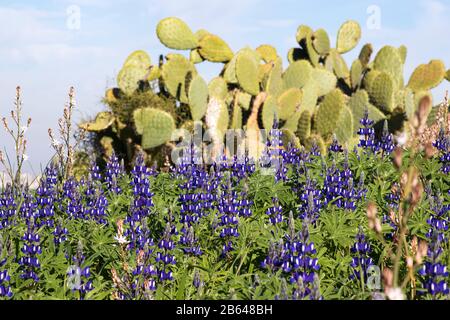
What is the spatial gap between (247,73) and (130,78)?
2.91 m

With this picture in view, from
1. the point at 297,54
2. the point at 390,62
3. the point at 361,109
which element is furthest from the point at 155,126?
the point at 390,62

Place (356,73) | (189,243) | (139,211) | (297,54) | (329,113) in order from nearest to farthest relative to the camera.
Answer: (189,243) → (139,211) → (329,113) → (356,73) → (297,54)

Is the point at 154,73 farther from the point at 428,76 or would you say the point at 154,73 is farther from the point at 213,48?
the point at 428,76

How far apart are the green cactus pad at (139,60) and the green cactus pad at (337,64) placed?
505 cm

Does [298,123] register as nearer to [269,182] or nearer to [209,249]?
[269,182]

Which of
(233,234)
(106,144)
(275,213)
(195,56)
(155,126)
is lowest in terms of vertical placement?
(233,234)

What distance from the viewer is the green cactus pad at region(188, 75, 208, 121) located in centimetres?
1320

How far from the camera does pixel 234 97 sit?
14.2m

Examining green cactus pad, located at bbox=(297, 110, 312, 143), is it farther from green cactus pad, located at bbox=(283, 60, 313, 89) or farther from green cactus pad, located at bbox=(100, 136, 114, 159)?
green cactus pad, located at bbox=(100, 136, 114, 159)

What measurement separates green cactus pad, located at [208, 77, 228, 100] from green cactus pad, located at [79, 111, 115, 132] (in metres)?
2.27

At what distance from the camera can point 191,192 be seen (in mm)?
5766

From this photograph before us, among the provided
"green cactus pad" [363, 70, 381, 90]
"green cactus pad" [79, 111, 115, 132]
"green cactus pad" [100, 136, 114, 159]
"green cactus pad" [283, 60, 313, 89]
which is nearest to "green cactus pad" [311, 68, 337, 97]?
"green cactus pad" [283, 60, 313, 89]

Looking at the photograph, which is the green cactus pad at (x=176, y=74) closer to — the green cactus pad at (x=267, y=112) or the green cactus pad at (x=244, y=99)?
the green cactus pad at (x=244, y=99)
